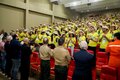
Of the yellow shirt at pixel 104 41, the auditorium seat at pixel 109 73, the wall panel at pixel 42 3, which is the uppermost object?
the wall panel at pixel 42 3

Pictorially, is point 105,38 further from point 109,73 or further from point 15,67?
point 15,67

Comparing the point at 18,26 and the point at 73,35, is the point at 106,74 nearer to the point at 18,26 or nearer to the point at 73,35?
the point at 73,35

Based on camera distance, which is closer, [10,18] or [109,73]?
[109,73]

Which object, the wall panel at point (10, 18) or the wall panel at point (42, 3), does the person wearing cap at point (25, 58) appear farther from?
the wall panel at point (42, 3)

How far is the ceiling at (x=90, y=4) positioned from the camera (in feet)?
66.1

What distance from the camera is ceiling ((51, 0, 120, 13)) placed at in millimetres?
20152

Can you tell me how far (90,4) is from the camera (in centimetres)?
2139

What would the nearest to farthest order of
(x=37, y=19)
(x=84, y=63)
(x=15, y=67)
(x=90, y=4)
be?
(x=84, y=63) → (x=15, y=67) → (x=37, y=19) → (x=90, y=4)

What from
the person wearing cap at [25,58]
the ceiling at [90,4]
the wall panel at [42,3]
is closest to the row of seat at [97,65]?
the person wearing cap at [25,58]

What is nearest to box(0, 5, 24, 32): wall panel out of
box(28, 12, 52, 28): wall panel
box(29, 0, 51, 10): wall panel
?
box(28, 12, 52, 28): wall panel

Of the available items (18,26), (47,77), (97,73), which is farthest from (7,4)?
(97,73)

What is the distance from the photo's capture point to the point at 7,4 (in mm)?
17500

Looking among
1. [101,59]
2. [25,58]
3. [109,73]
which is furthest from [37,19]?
[109,73]

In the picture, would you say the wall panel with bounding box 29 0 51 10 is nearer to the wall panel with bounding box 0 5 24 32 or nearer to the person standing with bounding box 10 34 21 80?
the wall panel with bounding box 0 5 24 32
